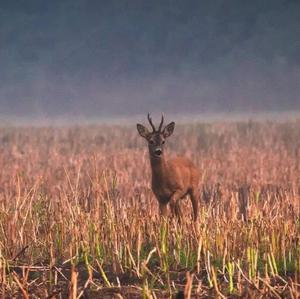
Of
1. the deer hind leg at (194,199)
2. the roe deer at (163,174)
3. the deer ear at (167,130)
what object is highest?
the deer ear at (167,130)

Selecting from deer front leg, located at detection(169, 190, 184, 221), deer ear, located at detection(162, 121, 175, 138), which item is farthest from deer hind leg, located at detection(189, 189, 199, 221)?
deer ear, located at detection(162, 121, 175, 138)

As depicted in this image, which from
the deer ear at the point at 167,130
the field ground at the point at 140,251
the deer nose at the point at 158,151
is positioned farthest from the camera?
the deer ear at the point at 167,130

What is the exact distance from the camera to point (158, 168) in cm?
1465

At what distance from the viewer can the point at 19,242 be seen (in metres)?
11.9

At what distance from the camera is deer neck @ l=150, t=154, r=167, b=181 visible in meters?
14.6

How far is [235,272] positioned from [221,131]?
4243cm

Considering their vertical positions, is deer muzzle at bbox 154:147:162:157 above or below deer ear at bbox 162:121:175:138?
below

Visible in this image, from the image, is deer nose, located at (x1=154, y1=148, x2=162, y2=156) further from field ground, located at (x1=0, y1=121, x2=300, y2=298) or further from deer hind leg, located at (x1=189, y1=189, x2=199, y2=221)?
deer hind leg, located at (x1=189, y1=189, x2=199, y2=221)

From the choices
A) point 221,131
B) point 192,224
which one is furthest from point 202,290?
point 221,131

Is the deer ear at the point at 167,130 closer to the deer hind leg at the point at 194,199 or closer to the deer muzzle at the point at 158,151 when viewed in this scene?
the deer muzzle at the point at 158,151

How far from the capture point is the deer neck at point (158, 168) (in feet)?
48.0

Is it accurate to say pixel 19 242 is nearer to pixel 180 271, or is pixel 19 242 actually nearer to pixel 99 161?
pixel 180 271

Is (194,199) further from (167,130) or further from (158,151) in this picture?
(158,151)

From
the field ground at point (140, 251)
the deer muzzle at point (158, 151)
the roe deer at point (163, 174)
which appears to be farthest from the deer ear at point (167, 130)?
the field ground at point (140, 251)
